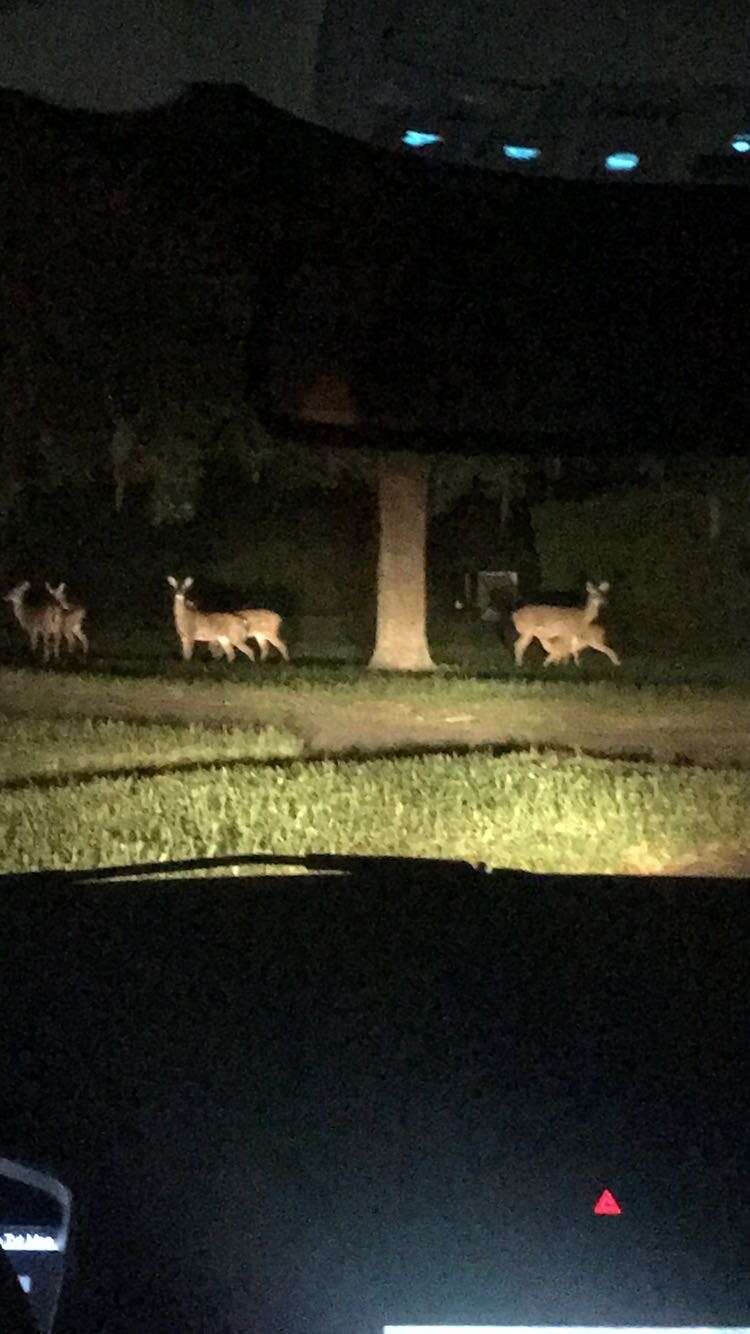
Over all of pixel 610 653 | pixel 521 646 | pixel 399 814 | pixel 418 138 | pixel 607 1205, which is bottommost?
pixel 607 1205

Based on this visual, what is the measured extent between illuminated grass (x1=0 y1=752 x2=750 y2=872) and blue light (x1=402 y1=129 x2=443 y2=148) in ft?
8.06

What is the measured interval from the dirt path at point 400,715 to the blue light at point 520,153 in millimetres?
3486

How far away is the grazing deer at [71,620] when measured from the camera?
7.67 meters

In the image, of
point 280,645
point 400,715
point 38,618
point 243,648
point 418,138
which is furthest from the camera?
point 38,618

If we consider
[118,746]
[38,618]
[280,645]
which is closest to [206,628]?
[280,645]

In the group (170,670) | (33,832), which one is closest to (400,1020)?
(33,832)

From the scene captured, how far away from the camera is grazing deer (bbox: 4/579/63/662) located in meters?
7.76

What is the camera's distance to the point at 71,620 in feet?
25.3

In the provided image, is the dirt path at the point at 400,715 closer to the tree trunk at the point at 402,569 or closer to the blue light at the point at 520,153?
the tree trunk at the point at 402,569

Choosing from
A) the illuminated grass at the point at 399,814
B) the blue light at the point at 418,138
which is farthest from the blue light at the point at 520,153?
the illuminated grass at the point at 399,814

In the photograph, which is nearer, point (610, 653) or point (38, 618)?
point (38, 618)

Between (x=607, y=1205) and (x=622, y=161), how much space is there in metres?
2.60

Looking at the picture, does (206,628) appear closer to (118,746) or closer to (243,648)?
(243,648)

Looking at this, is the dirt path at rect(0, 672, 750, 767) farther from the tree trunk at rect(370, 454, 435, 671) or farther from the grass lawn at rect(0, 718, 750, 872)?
the tree trunk at rect(370, 454, 435, 671)
